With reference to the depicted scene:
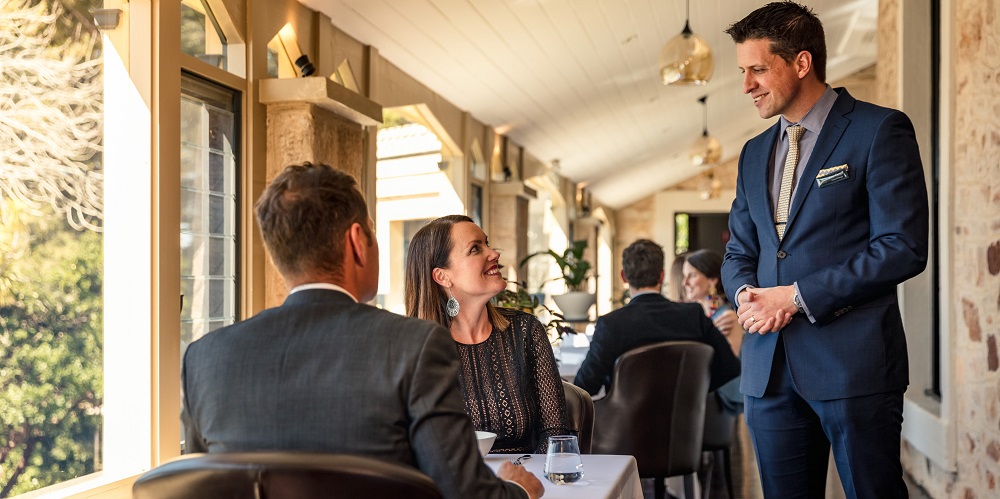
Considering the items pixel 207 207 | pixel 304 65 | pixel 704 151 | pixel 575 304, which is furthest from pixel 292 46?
pixel 704 151

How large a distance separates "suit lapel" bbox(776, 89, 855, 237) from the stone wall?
1.59 metres

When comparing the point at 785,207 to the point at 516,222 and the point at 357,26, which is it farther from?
the point at 516,222

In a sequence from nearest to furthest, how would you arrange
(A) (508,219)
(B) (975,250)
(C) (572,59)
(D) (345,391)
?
(D) (345,391)
(B) (975,250)
(C) (572,59)
(A) (508,219)

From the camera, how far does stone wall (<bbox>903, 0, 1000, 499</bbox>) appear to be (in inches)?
133

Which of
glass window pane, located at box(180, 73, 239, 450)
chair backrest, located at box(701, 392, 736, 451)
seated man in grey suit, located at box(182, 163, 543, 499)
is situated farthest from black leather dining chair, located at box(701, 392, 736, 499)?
seated man in grey suit, located at box(182, 163, 543, 499)

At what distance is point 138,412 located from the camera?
10.7 ft

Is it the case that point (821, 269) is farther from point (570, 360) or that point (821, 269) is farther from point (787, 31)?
point (570, 360)

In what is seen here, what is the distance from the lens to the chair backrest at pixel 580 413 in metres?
2.67

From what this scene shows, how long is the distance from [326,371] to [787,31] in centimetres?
133

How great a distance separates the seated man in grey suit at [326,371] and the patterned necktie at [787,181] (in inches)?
40.6

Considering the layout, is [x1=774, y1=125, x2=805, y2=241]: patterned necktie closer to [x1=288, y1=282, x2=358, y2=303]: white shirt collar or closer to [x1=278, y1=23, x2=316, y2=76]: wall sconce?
[x1=288, y1=282, x2=358, y2=303]: white shirt collar

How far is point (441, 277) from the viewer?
8.54 feet

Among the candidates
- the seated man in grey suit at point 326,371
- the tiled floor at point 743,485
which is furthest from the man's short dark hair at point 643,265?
the seated man in grey suit at point 326,371

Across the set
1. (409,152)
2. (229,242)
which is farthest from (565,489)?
(409,152)
